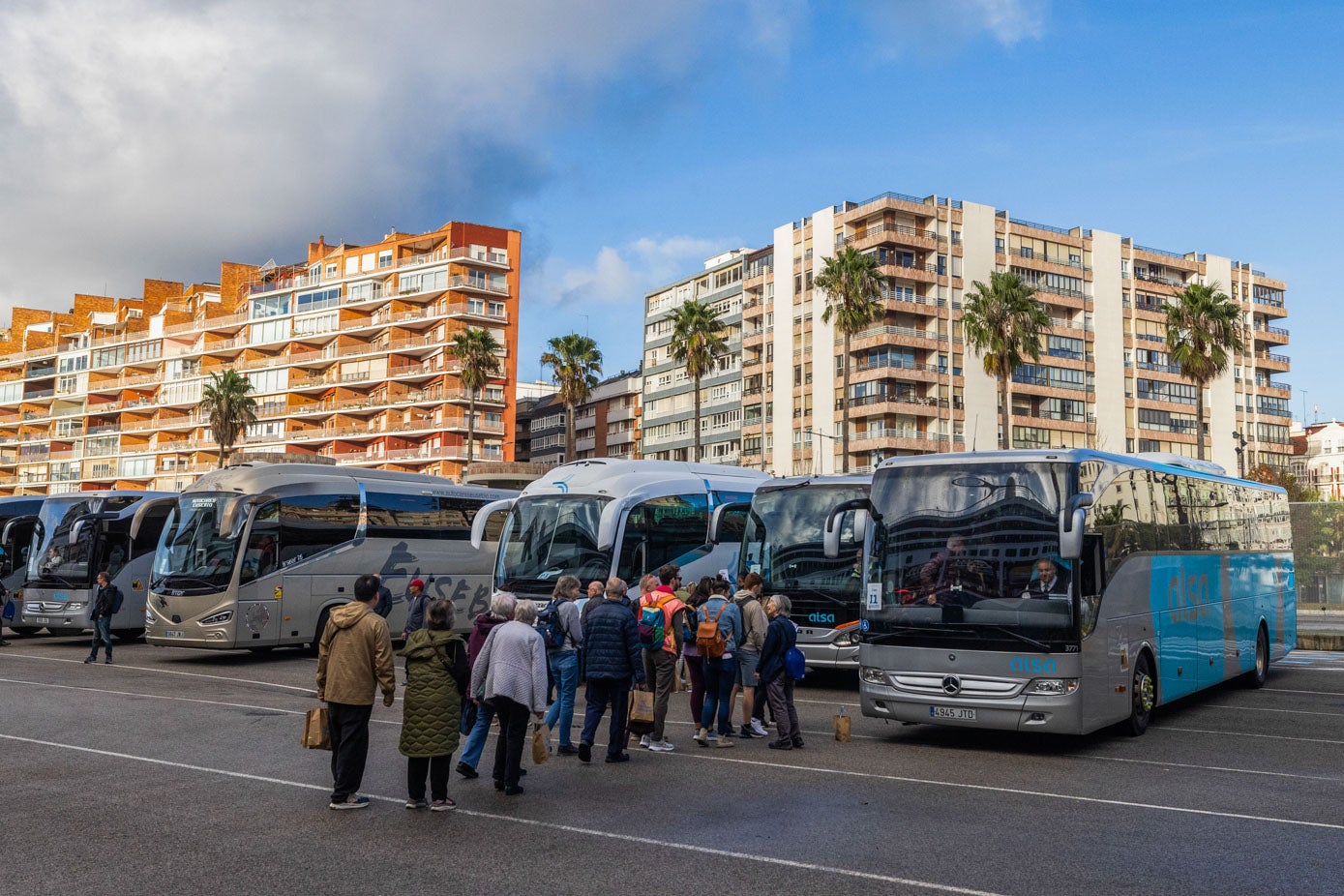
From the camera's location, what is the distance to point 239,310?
108625mm

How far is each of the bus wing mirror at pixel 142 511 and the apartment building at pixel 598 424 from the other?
79833 mm

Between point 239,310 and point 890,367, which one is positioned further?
point 239,310

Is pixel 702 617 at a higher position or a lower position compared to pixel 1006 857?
higher

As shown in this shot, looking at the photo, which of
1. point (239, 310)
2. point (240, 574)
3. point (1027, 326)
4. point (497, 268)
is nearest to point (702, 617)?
point (240, 574)

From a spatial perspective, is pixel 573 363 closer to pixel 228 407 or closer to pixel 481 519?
pixel 228 407

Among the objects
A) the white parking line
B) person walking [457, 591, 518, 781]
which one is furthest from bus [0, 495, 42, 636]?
person walking [457, 591, 518, 781]

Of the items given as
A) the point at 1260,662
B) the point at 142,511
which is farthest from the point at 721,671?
the point at 142,511

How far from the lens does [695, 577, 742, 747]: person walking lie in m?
13.6

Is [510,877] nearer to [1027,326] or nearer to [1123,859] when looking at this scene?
[1123,859]

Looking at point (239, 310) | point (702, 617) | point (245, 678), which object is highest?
point (239, 310)

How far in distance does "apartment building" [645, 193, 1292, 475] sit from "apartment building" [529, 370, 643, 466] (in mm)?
9337

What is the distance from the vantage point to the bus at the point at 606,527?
21062 mm

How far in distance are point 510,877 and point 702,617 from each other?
255 inches

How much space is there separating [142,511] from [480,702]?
20.0m
